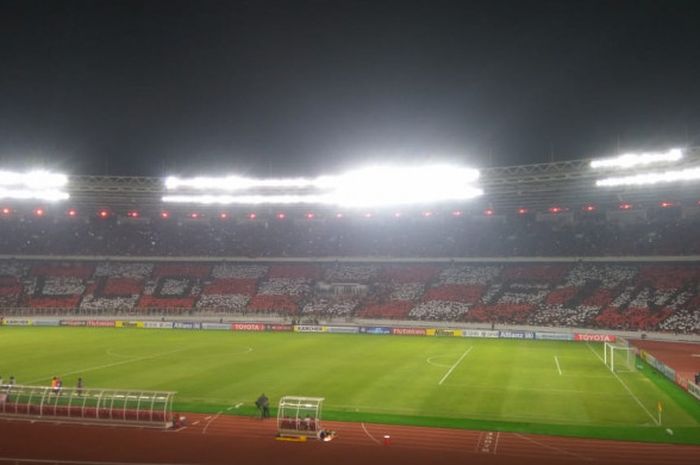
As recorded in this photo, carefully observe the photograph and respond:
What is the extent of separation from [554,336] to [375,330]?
53.4 feet

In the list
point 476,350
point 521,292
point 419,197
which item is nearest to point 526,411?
point 476,350

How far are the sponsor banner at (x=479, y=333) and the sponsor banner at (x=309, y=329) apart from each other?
540 inches

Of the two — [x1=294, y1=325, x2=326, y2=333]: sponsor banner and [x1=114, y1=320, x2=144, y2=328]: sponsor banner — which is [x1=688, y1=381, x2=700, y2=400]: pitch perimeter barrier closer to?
[x1=294, y1=325, x2=326, y2=333]: sponsor banner

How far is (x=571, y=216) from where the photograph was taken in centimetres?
6762

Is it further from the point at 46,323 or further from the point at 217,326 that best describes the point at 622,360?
the point at 46,323

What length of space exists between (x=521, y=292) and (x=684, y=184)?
62.4 feet

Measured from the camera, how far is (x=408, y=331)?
54406 mm

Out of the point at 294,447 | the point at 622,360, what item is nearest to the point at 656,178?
the point at 622,360

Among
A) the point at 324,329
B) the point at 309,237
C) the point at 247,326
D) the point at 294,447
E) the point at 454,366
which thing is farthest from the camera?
the point at 309,237

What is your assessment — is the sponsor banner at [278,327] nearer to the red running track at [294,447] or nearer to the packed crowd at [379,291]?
the packed crowd at [379,291]

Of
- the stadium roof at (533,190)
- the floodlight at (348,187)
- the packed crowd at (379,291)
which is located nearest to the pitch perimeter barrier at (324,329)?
the packed crowd at (379,291)

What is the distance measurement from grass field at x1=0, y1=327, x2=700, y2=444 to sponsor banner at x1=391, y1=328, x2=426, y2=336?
5234 millimetres

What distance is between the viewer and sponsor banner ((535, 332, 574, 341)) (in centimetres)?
4919

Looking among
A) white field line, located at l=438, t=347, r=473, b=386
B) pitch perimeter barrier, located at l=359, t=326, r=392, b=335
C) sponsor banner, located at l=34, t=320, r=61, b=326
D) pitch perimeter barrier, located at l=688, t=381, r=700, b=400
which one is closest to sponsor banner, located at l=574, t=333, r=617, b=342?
white field line, located at l=438, t=347, r=473, b=386
